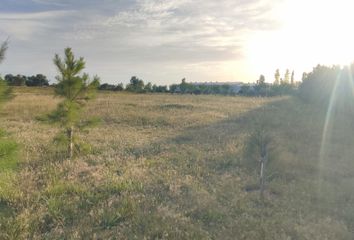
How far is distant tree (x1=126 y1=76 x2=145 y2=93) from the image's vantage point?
127325mm

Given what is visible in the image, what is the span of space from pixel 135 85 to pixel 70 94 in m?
116

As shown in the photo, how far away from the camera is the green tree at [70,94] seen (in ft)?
61.5

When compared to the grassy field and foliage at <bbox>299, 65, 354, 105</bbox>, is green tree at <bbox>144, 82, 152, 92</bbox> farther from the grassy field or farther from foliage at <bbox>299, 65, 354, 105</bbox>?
the grassy field

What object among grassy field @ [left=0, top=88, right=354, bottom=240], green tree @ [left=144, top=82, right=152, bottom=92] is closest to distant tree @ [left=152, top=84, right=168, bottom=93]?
green tree @ [left=144, top=82, right=152, bottom=92]

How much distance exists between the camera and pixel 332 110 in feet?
159

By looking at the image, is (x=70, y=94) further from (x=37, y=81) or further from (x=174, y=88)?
(x=174, y=88)

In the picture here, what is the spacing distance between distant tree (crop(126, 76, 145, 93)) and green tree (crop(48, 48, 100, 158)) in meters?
105

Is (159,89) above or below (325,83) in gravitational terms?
below

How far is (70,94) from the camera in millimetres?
19500

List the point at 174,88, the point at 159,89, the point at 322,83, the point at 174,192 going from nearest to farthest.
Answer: the point at 174,192
the point at 322,83
the point at 159,89
the point at 174,88

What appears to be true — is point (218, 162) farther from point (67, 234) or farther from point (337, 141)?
point (337, 141)

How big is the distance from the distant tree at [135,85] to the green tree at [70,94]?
105 m

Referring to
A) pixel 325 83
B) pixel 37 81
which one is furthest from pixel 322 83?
pixel 37 81

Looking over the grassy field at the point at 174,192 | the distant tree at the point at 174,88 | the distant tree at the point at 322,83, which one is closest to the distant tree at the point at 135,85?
the distant tree at the point at 174,88
